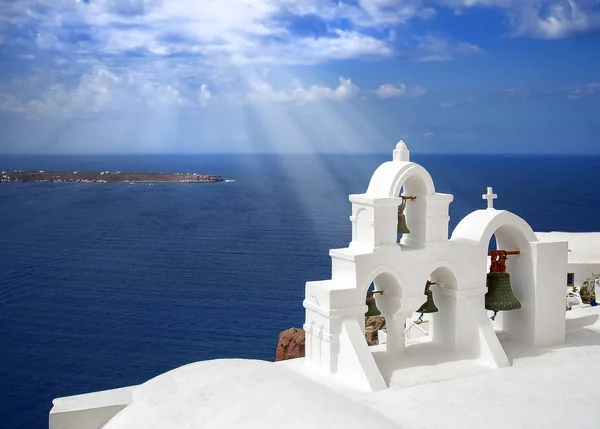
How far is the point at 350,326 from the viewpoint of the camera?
542 inches

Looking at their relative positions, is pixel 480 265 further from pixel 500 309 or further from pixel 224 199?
pixel 224 199

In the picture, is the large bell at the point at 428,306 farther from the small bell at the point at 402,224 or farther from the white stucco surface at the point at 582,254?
the white stucco surface at the point at 582,254

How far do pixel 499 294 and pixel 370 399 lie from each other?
16.3 ft

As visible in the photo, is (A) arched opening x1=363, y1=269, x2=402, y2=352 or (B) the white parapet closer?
(B) the white parapet

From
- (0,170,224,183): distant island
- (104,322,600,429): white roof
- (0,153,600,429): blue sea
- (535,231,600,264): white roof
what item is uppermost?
(0,170,224,183): distant island

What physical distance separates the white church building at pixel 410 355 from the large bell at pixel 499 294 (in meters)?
0.04

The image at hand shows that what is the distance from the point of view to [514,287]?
1672 centimetres

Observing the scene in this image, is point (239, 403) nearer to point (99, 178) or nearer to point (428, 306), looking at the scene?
point (428, 306)

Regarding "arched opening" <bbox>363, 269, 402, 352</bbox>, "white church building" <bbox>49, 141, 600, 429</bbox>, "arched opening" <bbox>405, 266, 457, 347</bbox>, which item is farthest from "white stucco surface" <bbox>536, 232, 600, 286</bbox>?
"arched opening" <bbox>363, 269, 402, 352</bbox>

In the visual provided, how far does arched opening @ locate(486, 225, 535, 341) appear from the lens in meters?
16.0

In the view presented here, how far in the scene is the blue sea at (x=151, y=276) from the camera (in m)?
34.1

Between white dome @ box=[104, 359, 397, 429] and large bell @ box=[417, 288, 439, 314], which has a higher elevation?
large bell @ box=[417, 288, 439, 314]

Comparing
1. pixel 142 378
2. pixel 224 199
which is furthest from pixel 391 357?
pixel 224 199

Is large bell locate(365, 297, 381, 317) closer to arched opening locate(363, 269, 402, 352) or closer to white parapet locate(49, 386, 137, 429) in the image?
arched opening locate(363, 269, 402, 352)
